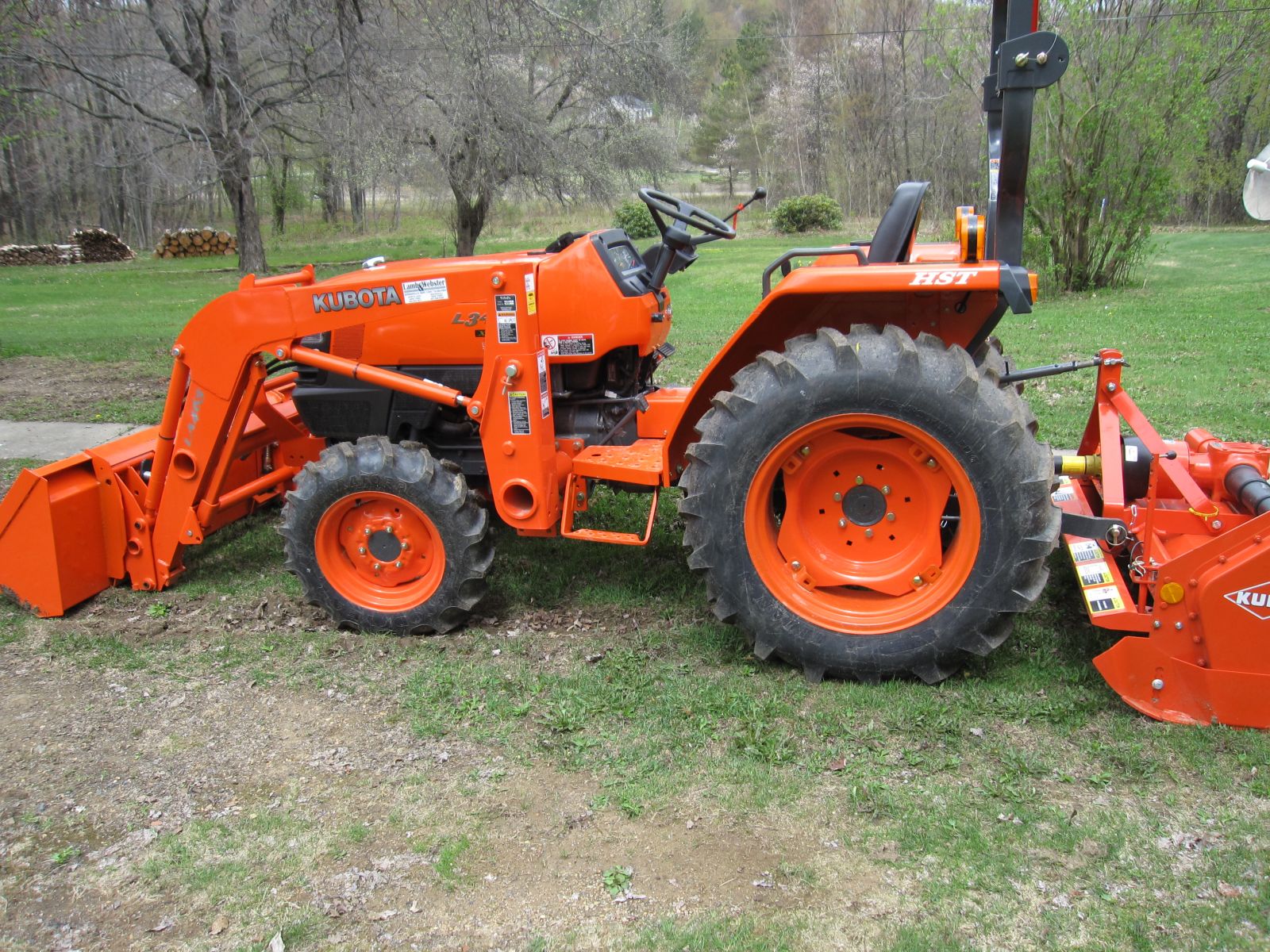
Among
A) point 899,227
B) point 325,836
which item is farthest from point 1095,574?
point 325,836

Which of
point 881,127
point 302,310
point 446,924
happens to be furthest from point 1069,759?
point 881,127

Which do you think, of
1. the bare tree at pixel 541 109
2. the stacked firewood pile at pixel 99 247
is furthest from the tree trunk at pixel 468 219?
the stacked firewood pile at pixel 99 247

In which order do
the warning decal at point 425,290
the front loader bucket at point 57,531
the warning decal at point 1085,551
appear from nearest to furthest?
the warning decal at point 1085,551 → the warning decal at point 425,290 → the front loader bucket at point 57,531

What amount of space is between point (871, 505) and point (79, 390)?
27.2ft

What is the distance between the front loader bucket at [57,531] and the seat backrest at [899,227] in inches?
135

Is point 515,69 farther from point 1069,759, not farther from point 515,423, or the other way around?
point 1069,759

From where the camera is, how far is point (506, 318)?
3.88 meters

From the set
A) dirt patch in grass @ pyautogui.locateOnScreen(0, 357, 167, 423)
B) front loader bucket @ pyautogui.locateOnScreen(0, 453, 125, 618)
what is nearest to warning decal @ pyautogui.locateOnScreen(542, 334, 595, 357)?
front loader bucket @ pyautogui.locateOnScreen(0, 453, 125, 618)

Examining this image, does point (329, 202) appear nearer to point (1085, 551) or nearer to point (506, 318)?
point (506, 318)

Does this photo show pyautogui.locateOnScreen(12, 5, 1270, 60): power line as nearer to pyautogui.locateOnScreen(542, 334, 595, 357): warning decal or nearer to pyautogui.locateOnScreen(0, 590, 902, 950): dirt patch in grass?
pyautogui.locateOnScreen(542, 334, 595, 357): warning decal

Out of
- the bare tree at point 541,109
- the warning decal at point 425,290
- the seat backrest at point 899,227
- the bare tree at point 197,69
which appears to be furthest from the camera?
the bare tree at point 541,109

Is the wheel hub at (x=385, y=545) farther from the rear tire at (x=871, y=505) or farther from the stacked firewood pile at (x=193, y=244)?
the stacked firewood pile at (x=193, y=244)

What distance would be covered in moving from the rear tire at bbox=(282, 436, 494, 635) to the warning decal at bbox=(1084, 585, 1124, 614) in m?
2.21

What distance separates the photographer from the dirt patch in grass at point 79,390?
812 cm
